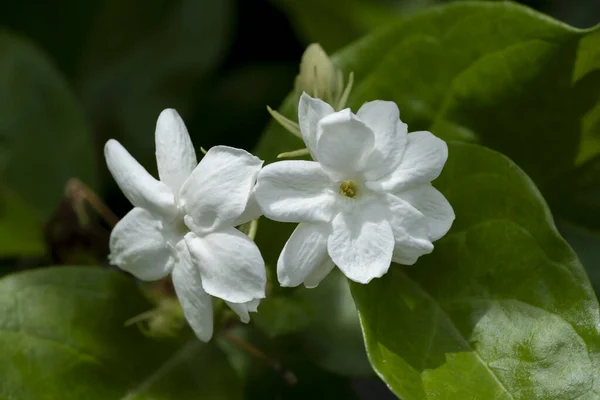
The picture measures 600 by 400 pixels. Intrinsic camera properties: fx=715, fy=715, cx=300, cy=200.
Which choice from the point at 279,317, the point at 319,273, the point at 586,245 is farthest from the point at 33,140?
the point at 586,245

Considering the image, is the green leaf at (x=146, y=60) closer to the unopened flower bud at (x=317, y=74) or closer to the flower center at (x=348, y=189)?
the unopened flower bud at (x=317, y=74)

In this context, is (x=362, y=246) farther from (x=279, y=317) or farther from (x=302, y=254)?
(x=279, y=317)

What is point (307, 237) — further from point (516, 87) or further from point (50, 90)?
point (50, 90)

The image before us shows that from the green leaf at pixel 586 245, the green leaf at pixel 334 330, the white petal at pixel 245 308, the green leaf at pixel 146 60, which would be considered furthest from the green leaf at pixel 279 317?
the green leaf at pixel 146 60

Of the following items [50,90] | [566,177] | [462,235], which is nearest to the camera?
[462,235]

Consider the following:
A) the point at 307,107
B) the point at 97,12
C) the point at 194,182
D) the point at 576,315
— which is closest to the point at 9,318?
the point at 194,182

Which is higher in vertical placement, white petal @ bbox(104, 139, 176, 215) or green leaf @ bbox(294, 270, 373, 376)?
white petal @ bbox(104, 139, 176, 215)

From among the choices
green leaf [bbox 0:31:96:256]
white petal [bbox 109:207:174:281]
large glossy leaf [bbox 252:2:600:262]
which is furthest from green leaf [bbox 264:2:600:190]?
green leaf [bbox 0:31:96:256]

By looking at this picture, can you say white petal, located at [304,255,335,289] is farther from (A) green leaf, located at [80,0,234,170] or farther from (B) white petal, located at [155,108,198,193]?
(A) green leaf, located at [80,0,234,170]
